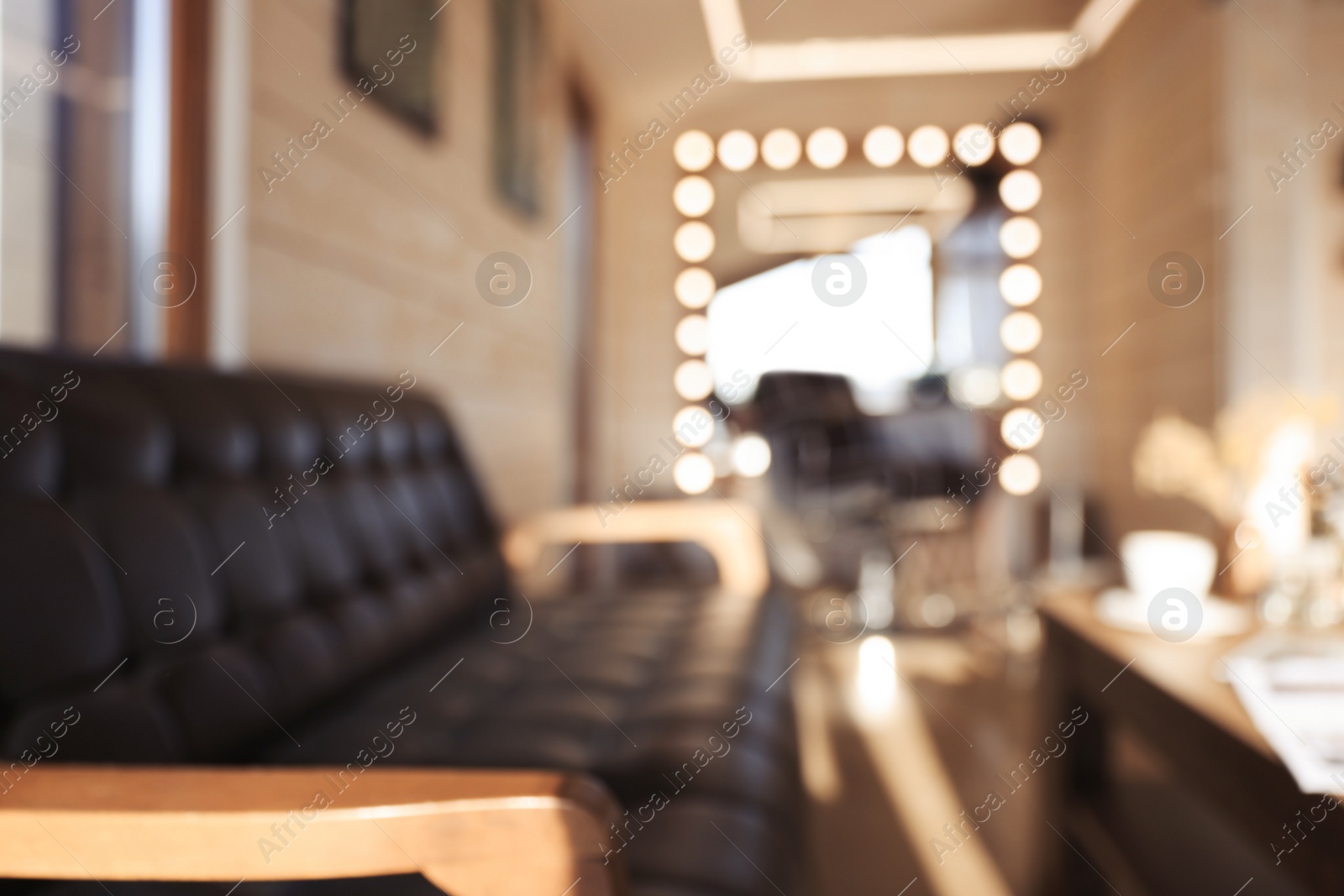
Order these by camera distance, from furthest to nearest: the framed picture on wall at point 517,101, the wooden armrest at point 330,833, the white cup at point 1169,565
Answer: the framed picture on wall at point 517,101 < the white cup at point 1169,565 < the wooden armrest at point 330,833

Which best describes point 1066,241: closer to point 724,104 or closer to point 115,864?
point 724,104

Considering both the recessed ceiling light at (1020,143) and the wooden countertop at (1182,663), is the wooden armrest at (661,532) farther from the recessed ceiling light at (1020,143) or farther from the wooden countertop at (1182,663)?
the recessed ceiling light at (1020,143)

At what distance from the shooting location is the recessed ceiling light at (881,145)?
4570 millimetres

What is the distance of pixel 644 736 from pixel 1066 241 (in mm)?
4339

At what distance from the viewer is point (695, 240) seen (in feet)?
15.3

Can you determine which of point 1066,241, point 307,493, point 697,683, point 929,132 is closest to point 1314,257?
point 1066,241

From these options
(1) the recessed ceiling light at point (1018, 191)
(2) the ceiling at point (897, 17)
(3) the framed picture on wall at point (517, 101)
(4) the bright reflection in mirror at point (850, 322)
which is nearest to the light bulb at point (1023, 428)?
(4) the bright reflection in mirror at point (850, 322)

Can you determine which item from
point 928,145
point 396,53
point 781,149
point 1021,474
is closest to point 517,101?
point 396,53

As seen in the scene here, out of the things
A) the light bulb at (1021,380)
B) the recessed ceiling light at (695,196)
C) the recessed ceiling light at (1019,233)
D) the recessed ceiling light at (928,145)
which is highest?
the recessed ceiling light at (928,145)

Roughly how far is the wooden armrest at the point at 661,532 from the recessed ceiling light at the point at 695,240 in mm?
2994

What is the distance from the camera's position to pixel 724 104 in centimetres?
464

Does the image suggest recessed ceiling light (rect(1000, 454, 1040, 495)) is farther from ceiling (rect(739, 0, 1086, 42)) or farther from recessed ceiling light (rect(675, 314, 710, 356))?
ceiling (rect(739, 0, 1086, 42))

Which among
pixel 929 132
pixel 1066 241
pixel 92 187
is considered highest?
pixel 929 132

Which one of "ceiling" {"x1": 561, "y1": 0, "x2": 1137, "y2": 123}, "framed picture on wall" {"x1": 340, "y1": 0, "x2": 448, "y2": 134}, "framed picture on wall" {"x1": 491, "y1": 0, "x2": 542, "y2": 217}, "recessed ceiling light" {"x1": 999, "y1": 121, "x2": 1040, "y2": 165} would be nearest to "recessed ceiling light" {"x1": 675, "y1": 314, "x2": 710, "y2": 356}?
"ceiling" {"x1": 561, "y1": 0, "x2": 1137, "y2": 123}
